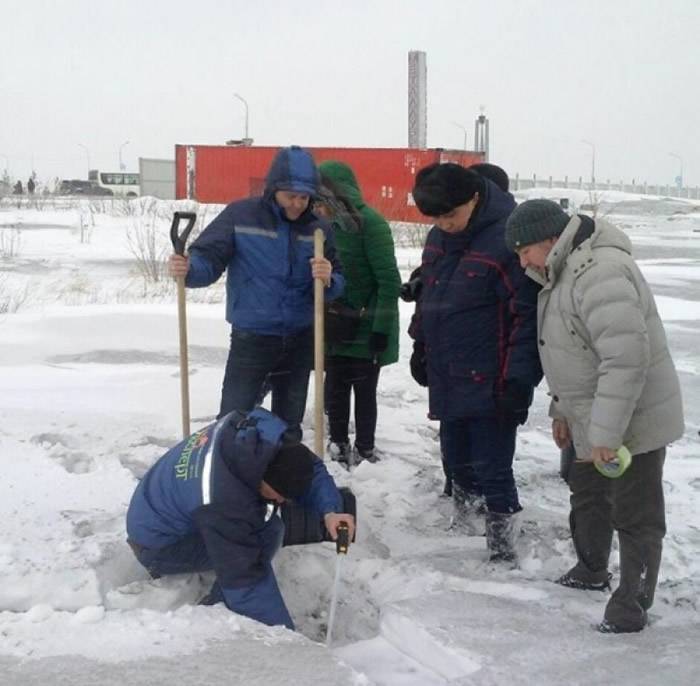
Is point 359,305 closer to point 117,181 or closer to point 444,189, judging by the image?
point 444,189

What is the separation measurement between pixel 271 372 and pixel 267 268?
52 cm

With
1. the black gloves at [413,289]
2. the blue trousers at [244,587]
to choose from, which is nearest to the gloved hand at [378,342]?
the black gloves at [413,289]

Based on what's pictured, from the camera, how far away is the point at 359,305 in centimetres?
451

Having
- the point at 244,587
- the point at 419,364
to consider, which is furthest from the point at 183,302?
the point at 244,587

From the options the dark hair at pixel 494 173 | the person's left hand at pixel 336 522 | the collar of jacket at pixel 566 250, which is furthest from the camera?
the dark hair at pixel 494 173

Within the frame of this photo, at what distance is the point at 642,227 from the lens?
28891mm

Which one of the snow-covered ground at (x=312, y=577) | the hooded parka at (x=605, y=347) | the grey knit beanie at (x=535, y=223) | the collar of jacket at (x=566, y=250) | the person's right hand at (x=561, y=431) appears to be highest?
the grey knit beanie at (x=535, y=223)

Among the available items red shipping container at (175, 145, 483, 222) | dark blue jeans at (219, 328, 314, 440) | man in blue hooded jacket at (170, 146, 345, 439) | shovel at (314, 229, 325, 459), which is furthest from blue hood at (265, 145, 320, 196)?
red shipping container at (175, 145, 483, 222)

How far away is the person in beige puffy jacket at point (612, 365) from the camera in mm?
2596

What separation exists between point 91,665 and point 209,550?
22.3 inches

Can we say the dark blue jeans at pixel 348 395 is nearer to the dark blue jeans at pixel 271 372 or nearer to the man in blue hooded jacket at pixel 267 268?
the dark blue jeans at pixel 271 372

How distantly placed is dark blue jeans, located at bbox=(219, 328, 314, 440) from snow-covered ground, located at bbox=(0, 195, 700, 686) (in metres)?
0.55

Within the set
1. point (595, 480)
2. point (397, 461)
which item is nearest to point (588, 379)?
point (595, 480)

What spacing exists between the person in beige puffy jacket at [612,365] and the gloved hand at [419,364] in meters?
0.96
